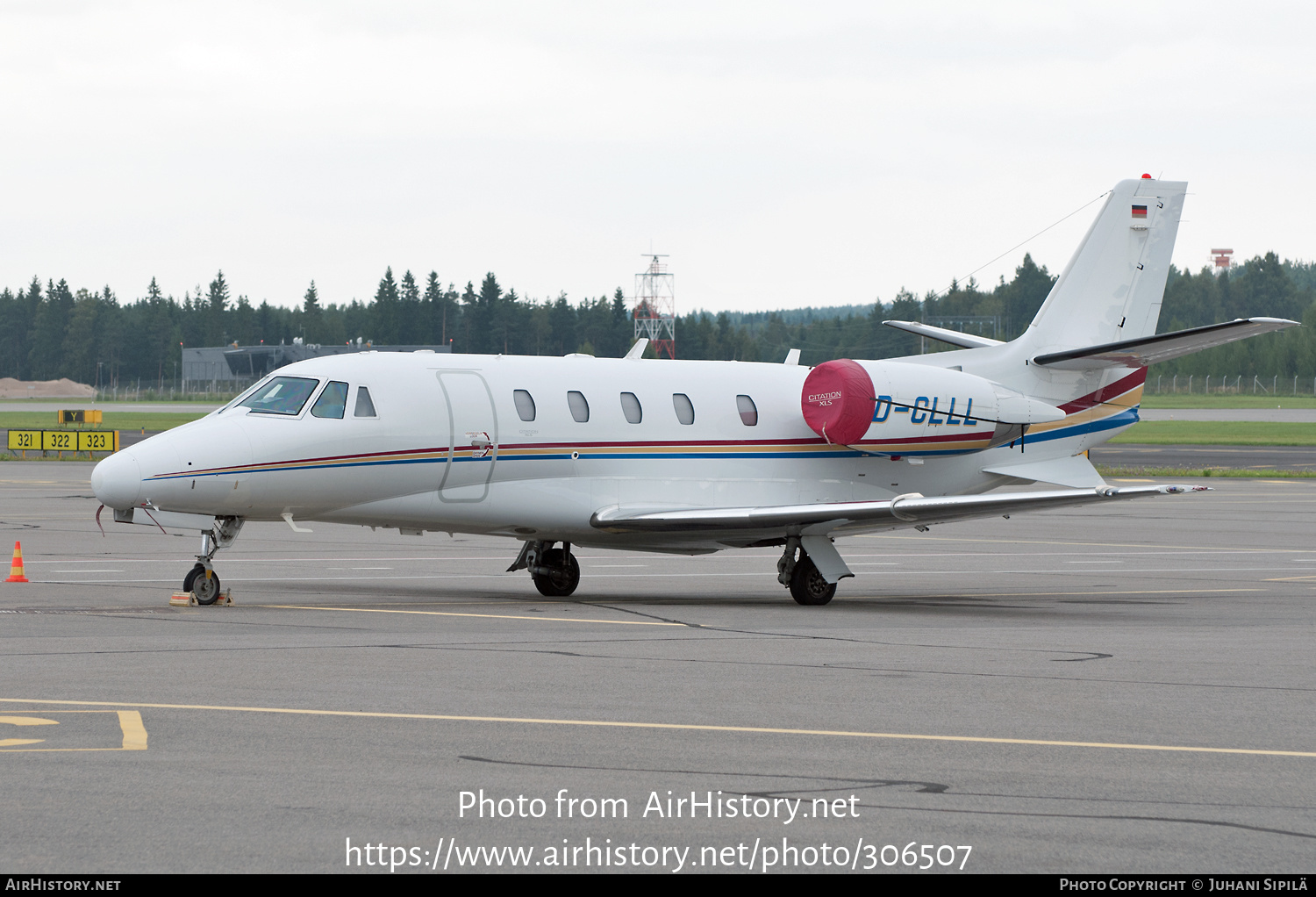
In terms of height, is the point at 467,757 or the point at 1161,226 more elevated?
the point at 1161,226

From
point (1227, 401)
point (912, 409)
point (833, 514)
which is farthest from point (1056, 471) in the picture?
point (1227, 401)

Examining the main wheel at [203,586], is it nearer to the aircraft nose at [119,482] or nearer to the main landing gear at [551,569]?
the aircraft nose at [119,482]

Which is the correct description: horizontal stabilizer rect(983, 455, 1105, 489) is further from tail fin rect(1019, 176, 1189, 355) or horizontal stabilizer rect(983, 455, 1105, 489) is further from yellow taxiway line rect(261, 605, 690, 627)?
yellow taxiway line rect(261, 605, 690, 627)

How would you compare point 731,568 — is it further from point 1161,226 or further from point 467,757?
point 467,757

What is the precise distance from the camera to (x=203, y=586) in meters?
18.2

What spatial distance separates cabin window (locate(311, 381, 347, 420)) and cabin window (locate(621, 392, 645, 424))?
3846mm

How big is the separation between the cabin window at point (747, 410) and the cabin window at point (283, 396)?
236 inches

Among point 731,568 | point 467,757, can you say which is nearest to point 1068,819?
point 467,757

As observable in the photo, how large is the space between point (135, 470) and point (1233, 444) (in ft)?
213

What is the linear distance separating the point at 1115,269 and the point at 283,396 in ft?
43.6

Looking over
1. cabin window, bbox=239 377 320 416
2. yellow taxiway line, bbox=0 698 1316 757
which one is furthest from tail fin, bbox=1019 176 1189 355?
yellow taxiway line, bbox=0 698 1316 757

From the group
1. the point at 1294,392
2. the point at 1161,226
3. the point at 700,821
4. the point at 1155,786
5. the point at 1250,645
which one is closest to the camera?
the point at 700,821

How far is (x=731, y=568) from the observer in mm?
26031

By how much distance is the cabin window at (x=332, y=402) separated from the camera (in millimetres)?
18922
